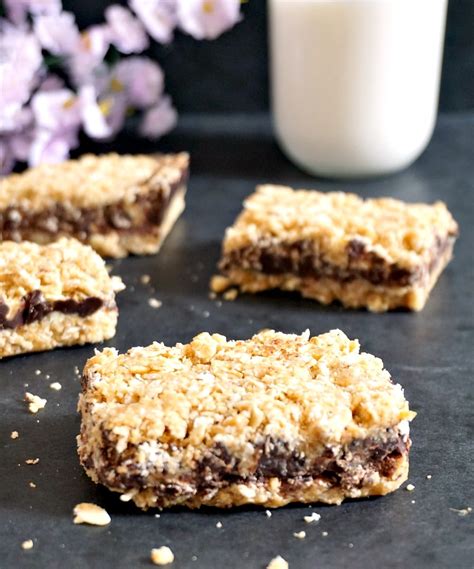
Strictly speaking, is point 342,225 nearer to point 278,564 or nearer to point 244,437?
point 244,437

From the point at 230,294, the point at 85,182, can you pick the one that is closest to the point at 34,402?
the point at 230,294

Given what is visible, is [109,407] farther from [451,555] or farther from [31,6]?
[31,6]

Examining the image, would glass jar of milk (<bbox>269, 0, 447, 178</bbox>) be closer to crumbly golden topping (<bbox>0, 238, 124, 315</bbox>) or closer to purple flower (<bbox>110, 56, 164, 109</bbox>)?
purple flower (<bbox>110, 56, 164, 109</bbox>)

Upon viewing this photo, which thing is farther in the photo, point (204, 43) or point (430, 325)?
point (204, 43)

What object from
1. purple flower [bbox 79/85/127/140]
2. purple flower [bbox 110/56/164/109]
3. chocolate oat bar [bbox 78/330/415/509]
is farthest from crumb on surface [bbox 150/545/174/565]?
purple flower [bbox 110/56/164/109]

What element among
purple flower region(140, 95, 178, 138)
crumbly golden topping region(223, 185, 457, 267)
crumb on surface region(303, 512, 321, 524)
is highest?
crumb on surface region(303, 512, 321, 524)

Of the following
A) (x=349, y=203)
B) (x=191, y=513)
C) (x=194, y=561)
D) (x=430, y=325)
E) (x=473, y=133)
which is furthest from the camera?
(x=473, y=133)

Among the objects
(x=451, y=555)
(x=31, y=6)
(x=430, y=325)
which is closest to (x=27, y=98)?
(x=31, y=6)
